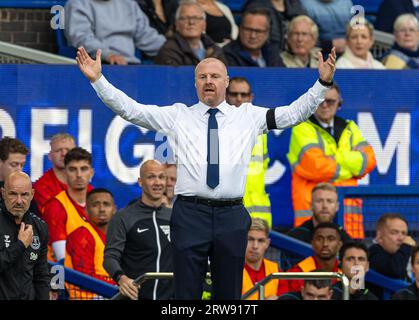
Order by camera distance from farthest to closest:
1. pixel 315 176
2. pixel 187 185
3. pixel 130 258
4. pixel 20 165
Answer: pixel 315 176 → pixel 20 165 → pixel 130 258 → pixel 187 185

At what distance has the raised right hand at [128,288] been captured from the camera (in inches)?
461

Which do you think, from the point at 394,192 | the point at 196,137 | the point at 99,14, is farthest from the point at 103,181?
the point at 196,137

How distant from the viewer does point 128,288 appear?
11742 millimetres

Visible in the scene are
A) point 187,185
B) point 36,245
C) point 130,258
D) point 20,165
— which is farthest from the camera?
point 20,165

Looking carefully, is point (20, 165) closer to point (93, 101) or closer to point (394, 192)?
point (93, 101)

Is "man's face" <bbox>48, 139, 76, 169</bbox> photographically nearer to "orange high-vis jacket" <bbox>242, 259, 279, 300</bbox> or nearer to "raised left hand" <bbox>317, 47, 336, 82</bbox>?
"orange high-vis jacket" <bbox>242, 259, 279, 300</bbox>

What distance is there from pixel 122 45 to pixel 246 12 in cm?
125

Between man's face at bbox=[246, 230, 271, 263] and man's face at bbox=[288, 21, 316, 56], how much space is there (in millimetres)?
2765

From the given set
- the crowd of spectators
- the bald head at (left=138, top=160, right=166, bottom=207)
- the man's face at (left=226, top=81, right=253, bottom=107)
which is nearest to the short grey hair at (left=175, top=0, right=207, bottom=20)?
the crowd of spectators

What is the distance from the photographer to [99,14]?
1482 cm

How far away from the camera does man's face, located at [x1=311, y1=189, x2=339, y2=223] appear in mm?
13789

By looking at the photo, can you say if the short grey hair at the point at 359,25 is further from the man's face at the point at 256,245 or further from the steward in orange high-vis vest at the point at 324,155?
the man's face at the point at 256,245

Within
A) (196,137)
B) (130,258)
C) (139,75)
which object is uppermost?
(139,75)

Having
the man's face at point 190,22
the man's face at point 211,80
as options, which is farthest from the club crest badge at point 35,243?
the man's face at point 190,22
